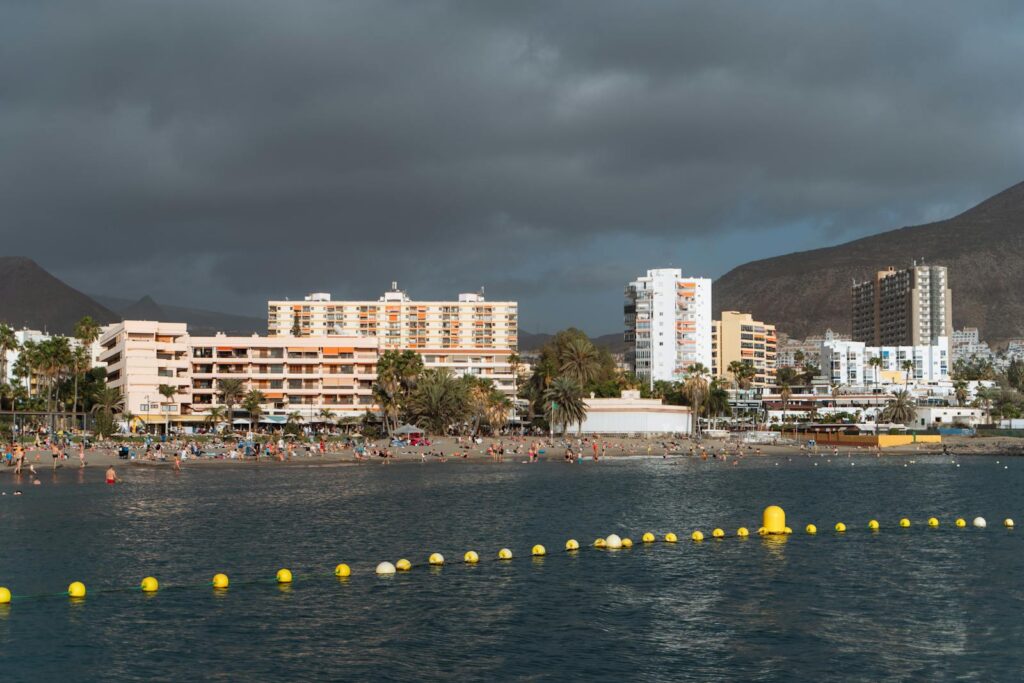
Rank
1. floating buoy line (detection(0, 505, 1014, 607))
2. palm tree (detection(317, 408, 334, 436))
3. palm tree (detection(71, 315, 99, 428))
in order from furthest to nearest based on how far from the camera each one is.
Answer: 1. palm tree (detection(317, 408, 334, 436))
2. palm tree (detection(71, 315, 99, 428))
3. floating buoy line (detection(0, 505, 1014, 607))

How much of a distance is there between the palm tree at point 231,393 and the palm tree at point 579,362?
48.7 metres

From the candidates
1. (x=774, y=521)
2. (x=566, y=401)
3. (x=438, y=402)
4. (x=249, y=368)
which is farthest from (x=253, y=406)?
(x=774, y=521)

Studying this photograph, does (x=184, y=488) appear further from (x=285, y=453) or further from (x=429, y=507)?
(x=285, y=453)

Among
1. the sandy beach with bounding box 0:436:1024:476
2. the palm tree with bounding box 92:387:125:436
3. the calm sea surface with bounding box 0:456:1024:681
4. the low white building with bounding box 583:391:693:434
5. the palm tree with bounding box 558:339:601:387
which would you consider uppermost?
the palm tree with bounding box 558:339:601:387

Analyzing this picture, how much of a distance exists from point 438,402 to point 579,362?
31924mm

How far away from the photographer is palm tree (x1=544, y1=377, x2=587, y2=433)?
496 ft

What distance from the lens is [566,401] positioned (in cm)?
15175

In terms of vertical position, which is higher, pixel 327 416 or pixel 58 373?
pixel 58 373

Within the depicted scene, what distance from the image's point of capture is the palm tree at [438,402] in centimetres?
14250

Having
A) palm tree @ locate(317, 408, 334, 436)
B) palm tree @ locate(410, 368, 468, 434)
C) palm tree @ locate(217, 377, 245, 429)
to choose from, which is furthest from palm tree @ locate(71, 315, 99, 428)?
palm tree @ locate(410, 368, 468, 434)

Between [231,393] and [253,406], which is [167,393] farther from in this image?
[253,406]

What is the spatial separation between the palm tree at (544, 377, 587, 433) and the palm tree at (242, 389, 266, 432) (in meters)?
40.3

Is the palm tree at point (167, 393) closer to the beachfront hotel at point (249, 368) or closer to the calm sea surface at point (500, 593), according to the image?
the beachfront hotel at point (249, 368)

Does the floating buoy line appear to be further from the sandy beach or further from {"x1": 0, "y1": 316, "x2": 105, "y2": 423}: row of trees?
{"x1": 0, "y1": 316, "x2": 105, "y2": 423}: row of trees
